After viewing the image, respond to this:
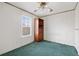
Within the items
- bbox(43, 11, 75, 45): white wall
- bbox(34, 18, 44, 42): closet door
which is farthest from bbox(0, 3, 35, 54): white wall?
bbox(43, 11, 75, 45): white wall

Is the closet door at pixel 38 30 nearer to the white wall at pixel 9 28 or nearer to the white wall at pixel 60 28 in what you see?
the white wall at pixel 60 28

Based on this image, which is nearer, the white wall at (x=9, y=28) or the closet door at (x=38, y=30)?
the white wall at (x=9, y=28)

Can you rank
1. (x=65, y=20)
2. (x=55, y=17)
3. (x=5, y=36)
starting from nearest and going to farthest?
(x=5, y=36)
(x=65, y=20)
(x=55, y=17)

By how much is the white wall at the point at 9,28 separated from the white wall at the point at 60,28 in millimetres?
2064

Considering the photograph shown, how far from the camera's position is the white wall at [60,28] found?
3.97 meters

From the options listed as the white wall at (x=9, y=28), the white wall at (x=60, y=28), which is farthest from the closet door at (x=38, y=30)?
the white wall at (x=9, y=28)

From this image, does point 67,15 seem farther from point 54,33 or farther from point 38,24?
point 38,24

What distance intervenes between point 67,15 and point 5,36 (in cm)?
314

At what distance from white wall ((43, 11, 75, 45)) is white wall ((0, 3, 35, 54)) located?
2064 millimetres

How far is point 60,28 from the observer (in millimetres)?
4449

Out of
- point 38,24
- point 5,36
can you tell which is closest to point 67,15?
point 38,24

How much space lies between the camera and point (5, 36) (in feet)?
9.13

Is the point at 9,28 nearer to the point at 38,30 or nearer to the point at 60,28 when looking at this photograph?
the point at 38,30

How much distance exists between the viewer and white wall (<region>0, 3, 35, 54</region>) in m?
2.67
